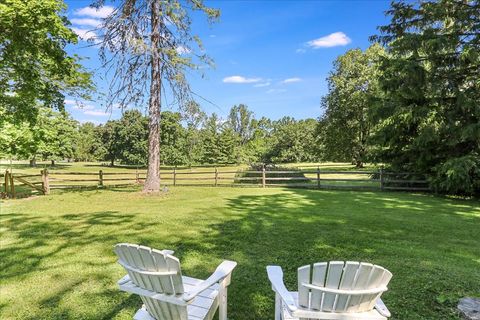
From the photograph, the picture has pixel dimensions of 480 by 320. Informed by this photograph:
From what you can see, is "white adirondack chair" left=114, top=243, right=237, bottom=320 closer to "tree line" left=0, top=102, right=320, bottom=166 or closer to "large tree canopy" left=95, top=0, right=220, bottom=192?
"large tree canopy" left=95, top=0, right=220, bottom=192

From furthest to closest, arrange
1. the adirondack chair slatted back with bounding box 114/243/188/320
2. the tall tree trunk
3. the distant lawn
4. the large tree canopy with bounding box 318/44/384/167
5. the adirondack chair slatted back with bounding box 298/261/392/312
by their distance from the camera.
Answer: the large tree canopy with bounding box 318/44/384/167
the tall tree trunk
the distant lawn
the adirondack chair slatted back with bounding box 114/243/188/320
the adirondack chair slatted back with bounding box 298/261/392/312

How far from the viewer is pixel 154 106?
39.2 ft

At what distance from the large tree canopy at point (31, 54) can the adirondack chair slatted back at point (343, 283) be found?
375 inches

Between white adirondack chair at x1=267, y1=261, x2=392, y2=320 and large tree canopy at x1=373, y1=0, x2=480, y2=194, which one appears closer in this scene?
white adirondack chair at x1=267, y1=261, x2=392, y2=320

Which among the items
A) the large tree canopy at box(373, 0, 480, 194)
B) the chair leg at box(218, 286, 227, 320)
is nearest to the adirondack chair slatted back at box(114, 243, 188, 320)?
the chair leg at box(218, 286, 227, 320)

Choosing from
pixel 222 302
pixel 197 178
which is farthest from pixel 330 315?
pixel 197 178

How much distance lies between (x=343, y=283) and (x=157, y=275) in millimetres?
1241

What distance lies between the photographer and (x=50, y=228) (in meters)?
6.80

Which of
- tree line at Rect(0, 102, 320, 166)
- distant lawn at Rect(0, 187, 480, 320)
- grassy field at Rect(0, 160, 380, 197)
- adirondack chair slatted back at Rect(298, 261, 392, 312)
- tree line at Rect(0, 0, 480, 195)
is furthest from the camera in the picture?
tree line at Rect(0, 102, 320, 166)

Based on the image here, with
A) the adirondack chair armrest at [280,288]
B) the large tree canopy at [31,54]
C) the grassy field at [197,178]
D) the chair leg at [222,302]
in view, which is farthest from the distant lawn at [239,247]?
the grassy field at [197,178]

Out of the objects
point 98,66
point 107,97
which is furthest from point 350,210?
point 98,66

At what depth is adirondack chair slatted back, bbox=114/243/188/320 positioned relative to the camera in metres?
2.16

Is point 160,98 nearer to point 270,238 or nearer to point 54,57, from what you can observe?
point 54,57

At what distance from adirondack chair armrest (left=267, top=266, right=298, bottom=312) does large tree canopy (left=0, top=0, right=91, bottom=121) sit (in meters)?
9.14
